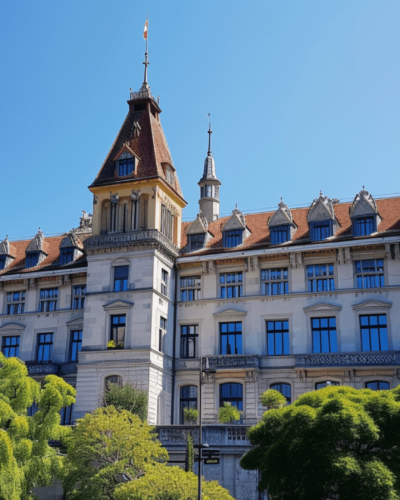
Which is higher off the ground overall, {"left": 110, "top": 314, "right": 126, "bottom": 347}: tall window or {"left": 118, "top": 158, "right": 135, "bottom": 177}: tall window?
{"left": 118, "top": 158, "right": 135, "bottom": 177}: tall window

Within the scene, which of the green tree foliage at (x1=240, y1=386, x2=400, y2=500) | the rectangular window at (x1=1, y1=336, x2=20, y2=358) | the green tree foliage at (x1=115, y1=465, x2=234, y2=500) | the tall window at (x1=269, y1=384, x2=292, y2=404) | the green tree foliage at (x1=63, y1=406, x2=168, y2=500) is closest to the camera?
the green tree foliage at (x1=240, y1=386, x2=400, y2=500)

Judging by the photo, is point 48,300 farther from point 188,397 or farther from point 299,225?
point 299,225

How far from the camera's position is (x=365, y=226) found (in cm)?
4269

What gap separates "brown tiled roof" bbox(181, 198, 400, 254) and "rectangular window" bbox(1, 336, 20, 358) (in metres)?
13.3

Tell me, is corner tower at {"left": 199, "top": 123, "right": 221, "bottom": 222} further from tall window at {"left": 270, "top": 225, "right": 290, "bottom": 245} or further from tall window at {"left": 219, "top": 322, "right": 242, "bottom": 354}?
tall window at {"left": 219, "top": 322, "right": 242, "bottom": 354}

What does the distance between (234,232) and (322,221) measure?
6050 mm

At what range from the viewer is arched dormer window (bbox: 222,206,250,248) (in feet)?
150

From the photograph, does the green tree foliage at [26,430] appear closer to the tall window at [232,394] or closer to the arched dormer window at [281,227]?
the tall window at [232,394]

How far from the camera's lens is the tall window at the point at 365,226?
4250 centimetres

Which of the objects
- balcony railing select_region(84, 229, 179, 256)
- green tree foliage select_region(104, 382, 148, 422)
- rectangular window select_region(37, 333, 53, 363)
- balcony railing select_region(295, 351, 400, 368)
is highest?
balcony railing select_region(84, 229, 179, 256)

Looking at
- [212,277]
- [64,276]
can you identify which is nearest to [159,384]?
[212,277]

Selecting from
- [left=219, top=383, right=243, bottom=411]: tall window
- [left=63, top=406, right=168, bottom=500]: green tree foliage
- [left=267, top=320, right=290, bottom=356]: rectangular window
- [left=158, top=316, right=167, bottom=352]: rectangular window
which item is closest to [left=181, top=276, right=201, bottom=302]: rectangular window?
[left=158, top=316, right=167, bottom=352]: rectangular window

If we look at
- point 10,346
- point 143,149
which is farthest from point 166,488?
point 143,149

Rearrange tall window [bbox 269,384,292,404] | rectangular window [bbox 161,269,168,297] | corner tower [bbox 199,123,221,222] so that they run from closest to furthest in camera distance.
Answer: tall window [bbox 269,384,292,404]
rectangular window [bbox 161,269,168,297]
corner tower [bbox 199,123,221,222]
